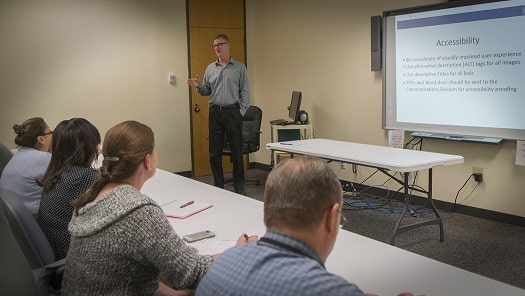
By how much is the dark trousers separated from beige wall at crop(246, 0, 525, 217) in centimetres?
116

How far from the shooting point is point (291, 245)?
3.31 ft

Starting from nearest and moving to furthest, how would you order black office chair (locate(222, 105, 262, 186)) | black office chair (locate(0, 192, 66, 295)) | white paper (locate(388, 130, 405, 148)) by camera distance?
black office chair (locate(0, 192, 66, 295))
white paper (locate(388, 130, 405, 148))
black office chair (locate(222, 105, 262, 186))

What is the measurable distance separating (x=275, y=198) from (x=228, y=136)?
4.11 metres

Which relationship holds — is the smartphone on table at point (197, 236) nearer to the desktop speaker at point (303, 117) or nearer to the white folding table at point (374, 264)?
the white folding table at point (374, 264)

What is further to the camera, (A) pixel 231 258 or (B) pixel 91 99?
(B) pixel 91 99

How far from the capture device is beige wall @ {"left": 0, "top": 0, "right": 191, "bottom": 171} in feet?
16.8

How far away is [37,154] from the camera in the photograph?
2.53 meters

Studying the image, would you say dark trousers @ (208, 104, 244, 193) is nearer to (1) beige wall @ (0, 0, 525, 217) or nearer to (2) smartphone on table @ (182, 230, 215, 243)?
(1) beige wall @ (0, 0, 525, 217)

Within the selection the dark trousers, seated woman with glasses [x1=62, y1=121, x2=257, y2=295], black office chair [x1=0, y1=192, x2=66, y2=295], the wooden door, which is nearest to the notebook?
black office chair [x1=0, y1=192, x2=66, y2=295]

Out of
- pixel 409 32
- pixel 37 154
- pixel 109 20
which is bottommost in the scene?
pixel 37 154

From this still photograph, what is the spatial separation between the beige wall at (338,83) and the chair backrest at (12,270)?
3788 millimetres

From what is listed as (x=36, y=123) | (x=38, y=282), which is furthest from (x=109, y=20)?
(x=38, y=282)

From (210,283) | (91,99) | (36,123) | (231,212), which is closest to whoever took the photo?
(210,283)

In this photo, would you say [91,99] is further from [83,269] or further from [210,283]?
[210,283]
